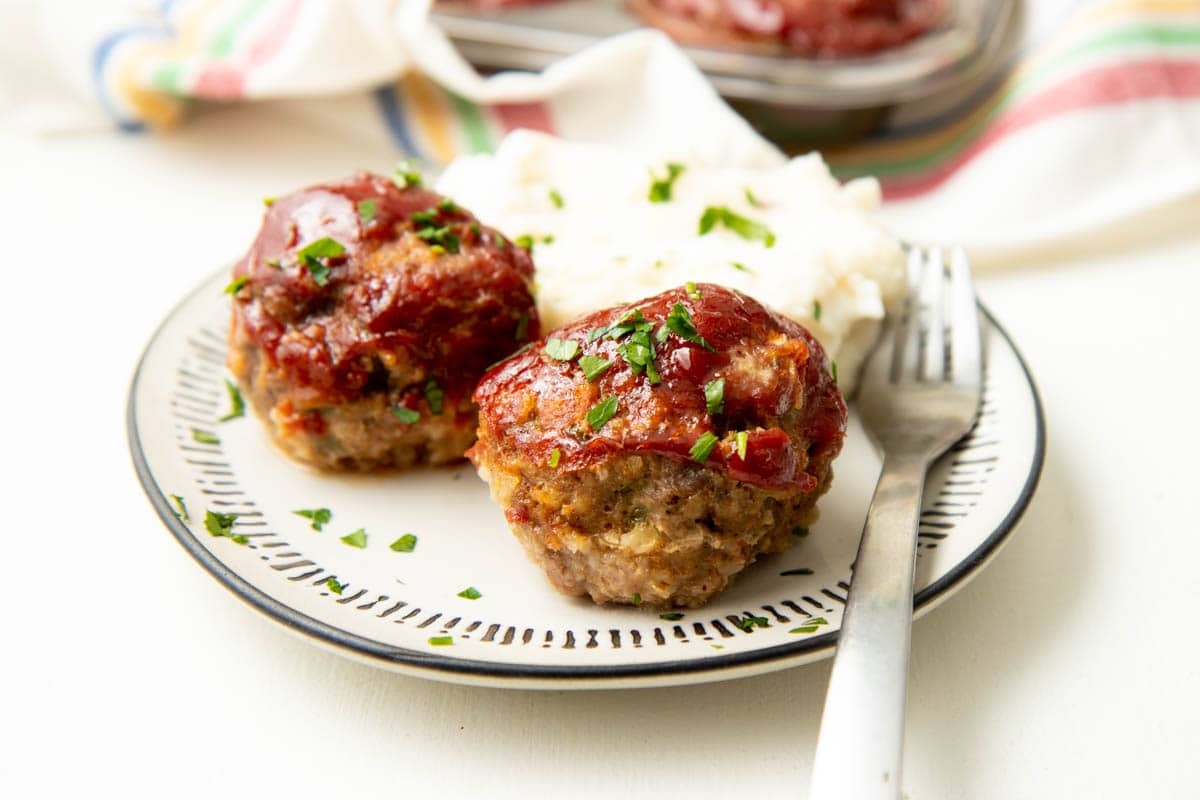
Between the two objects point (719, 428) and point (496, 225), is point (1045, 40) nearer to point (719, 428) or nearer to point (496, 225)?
point (496, 225)

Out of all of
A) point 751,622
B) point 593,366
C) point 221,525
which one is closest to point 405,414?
point 221,525

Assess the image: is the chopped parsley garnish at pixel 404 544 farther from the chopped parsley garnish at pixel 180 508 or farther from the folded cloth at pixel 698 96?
the folded cloth at pixel 698 96

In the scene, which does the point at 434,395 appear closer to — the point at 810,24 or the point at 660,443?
the point at 660,443

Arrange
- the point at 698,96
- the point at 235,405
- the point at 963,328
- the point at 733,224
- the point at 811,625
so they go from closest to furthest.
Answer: the point at 811,625
the point at 235,405
the point at 963,328
the point at 733,224
the point at 698,96

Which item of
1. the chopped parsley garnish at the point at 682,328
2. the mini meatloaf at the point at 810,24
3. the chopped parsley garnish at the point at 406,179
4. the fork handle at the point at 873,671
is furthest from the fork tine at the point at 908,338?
the mini meatloaf at the point at 810,24

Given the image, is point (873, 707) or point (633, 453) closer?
point (873, 707)

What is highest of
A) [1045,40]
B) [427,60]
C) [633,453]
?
[1045,40]

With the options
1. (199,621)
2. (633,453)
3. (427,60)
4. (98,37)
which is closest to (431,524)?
(199,621)

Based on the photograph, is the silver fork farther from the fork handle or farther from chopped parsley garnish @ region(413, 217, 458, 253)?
chopped parsley garnish @ region(413, 217, 458, 253)
